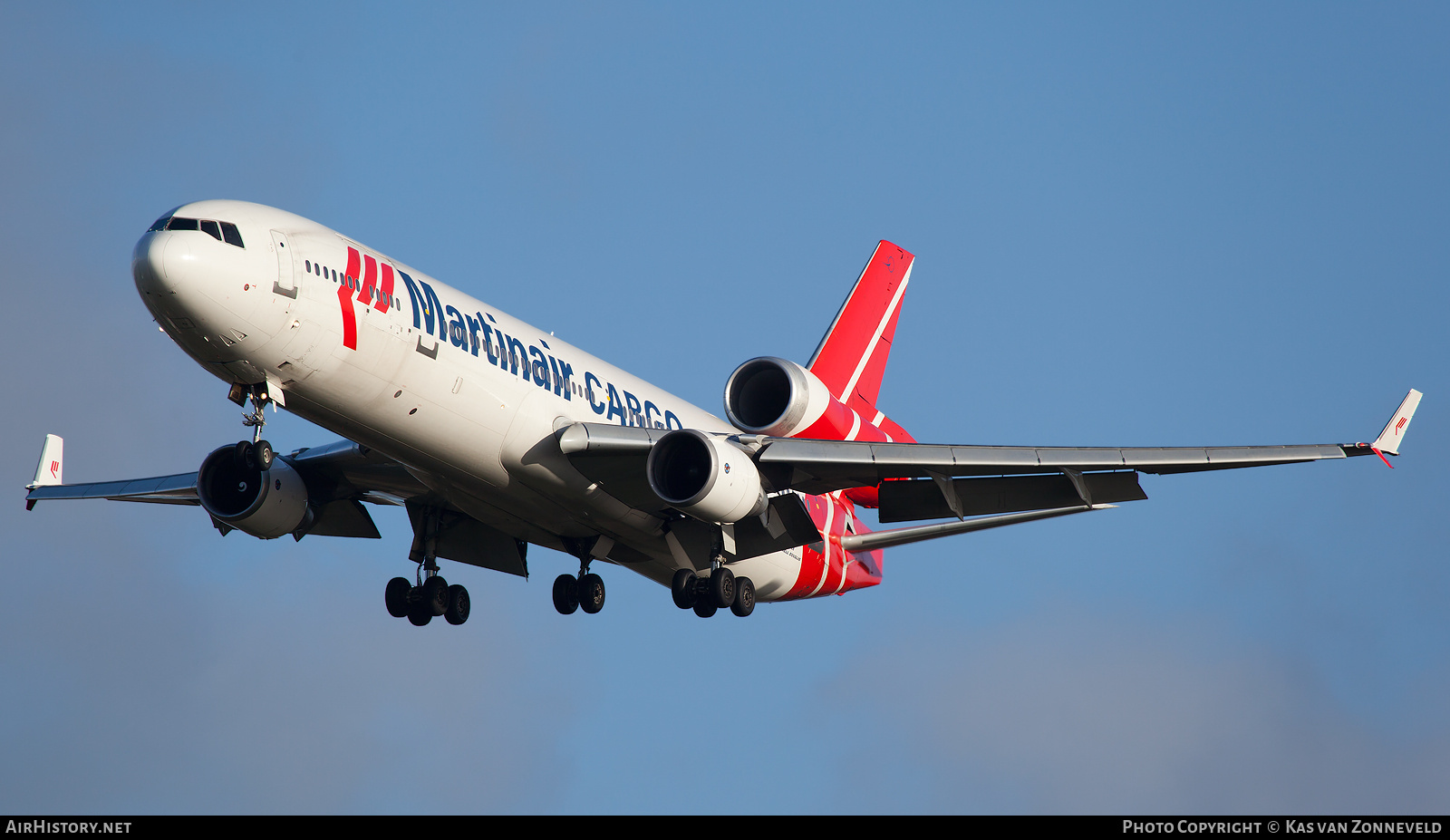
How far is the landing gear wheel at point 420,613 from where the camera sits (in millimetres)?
31844

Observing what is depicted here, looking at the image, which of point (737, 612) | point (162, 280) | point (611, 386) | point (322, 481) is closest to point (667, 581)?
point (737, 612)

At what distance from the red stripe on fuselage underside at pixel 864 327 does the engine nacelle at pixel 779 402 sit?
595cm

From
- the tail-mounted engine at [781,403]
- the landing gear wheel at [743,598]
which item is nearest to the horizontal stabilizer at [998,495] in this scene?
the tail-mounted engine at [781,403]

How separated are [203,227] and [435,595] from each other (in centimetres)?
1133

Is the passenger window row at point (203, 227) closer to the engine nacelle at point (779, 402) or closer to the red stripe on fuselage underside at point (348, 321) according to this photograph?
the red stripe on fuselage underside at point (348, 321)

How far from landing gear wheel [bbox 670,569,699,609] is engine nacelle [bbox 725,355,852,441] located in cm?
328

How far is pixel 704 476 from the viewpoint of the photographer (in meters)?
28.0

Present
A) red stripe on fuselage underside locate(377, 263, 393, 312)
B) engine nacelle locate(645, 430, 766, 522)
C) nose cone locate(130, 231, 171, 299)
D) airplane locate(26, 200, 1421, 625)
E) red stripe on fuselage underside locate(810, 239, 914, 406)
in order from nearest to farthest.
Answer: nose cone locate(130, 231, 171, 299)
airplane locate(26, 200, 1421, 625)
red stripe on fuselage underside locate(377, 263, 393, 312)
engine nacelle locate(645, 430, 766, 522)
red stripe on fuselage underside locate(810, 239, 914, 406)

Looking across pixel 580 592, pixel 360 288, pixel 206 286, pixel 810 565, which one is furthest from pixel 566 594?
pixel 206 286

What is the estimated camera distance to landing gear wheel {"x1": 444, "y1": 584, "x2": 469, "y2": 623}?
32188mm

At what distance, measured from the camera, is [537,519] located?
29469 millimetres

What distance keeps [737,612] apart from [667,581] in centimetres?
337

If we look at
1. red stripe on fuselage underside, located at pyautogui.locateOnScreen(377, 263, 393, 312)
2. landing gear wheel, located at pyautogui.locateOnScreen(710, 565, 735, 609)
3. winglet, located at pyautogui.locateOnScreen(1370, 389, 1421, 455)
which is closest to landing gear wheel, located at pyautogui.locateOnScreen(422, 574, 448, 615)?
landing gear wheel, located at pyautogui.locateOnScreen(710, 565, 735, 609)

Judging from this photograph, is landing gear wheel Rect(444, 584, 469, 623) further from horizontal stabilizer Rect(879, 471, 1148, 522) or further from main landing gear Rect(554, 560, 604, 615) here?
horizontal stabilizer Rect(879, 471, 1148, 522)
